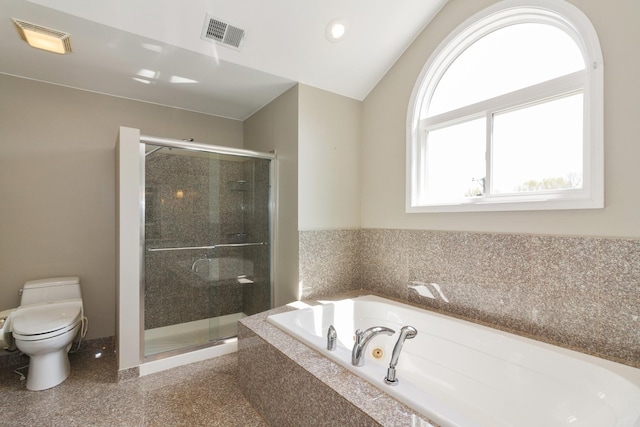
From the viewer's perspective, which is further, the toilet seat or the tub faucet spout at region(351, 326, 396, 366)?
the toilet seat

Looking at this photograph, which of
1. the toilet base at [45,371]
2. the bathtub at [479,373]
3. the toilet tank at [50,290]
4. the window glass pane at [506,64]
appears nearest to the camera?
the bathtub at [479,373]

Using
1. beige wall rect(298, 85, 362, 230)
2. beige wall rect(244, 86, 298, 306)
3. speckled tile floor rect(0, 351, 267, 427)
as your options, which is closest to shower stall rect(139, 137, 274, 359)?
beige wall rect(244, 86, 298, 306)

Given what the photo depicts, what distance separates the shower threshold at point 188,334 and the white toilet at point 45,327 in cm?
51

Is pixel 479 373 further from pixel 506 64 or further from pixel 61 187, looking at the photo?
pixel 61 187

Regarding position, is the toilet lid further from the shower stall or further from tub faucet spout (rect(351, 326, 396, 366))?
tub faucet spout (rect(351, 326, 396, 366))

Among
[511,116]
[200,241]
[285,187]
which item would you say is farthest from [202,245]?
[511,116]

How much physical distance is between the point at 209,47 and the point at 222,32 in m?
0.15

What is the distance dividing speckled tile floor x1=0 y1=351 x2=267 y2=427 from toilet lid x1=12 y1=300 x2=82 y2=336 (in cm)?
42

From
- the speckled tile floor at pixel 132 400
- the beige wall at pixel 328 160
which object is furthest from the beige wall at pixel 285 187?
the speckled tile floor at pixel 132 400

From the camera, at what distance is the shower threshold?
A: 2.30 m

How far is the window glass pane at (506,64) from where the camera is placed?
173 centimetres

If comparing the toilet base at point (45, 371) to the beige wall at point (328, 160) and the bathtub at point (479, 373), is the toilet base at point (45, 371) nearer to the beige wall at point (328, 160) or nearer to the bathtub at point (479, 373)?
the bathtub at point (479, 373)

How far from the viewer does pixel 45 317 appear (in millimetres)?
2037

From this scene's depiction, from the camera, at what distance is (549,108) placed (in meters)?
1.76
